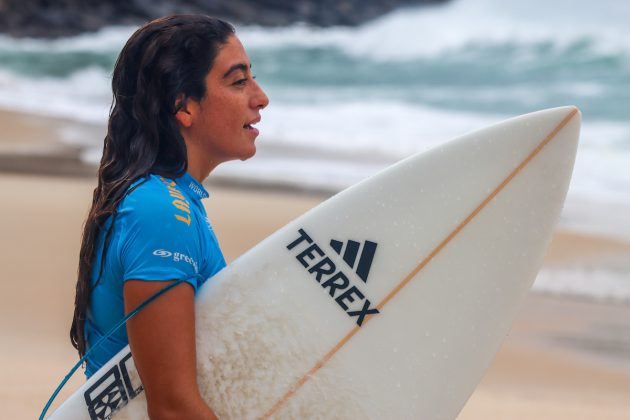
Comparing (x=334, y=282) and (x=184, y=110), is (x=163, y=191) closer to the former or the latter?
(x=184, y=110)

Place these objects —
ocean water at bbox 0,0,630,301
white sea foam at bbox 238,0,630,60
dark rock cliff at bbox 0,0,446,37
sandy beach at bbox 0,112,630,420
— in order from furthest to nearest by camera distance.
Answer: dark rock cliff at bbox 0,0,446,37 < white sea foam at bbox 238,0,630,60 < ocean water at bbox 0,0,630,301 < sandy beach at bbox 0,112,630,420

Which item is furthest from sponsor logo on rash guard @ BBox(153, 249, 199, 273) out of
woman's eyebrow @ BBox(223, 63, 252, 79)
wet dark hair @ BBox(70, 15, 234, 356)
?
woman's eyebrow @ BBox(223, 63, 252, 79)

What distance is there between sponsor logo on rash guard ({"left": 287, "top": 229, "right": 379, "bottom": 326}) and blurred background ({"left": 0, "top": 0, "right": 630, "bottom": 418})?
2233mm

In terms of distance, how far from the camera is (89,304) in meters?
1.67

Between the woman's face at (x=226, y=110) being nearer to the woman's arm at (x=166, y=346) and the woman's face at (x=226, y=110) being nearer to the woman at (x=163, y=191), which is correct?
the woman at (x=163, y=191)

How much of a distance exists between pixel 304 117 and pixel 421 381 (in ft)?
36.6

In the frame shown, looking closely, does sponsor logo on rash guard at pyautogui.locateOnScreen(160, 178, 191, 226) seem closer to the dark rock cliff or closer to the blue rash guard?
the blue rash guard

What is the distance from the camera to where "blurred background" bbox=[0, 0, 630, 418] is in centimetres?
693

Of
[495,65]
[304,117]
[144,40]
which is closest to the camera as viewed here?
[144,40]

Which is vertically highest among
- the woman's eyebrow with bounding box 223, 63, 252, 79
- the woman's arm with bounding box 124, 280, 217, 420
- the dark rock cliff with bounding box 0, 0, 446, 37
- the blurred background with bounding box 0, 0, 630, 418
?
the dark rock cliff with bounding box 0, 0, 446, 37

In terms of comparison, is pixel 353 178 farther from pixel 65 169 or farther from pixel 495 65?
pixel 495 65

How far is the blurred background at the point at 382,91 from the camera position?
6926 millimetres

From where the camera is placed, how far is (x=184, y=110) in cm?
162

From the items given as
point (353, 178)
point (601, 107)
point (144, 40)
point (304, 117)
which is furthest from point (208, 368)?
point (601, 107)
